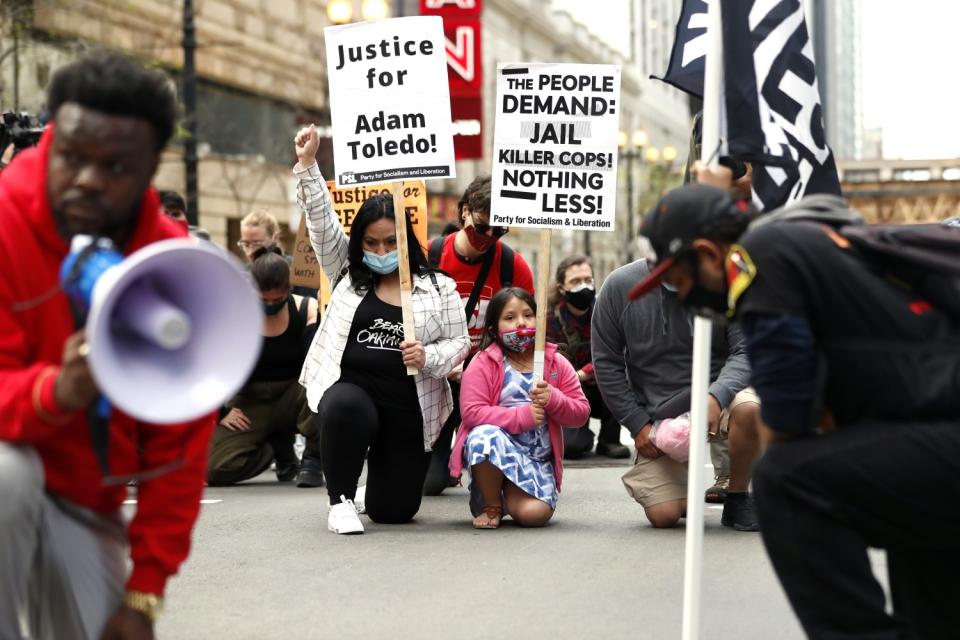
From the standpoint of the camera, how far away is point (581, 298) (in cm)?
1195

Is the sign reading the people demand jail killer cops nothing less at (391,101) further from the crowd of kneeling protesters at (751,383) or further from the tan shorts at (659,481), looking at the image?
the crowd of kneeling protesters at (751,383)

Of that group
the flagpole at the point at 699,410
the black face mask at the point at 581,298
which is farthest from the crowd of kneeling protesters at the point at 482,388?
the black face mask at the point at 581,298

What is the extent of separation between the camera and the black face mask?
11.9 meters

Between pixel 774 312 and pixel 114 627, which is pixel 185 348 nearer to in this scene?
pixel 114 627

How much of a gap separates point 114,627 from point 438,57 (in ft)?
18.6

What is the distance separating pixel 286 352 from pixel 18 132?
2.81m

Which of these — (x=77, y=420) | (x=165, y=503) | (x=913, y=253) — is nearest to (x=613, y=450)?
(x=913, y=253)

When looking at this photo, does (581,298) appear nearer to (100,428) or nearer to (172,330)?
(100,428)

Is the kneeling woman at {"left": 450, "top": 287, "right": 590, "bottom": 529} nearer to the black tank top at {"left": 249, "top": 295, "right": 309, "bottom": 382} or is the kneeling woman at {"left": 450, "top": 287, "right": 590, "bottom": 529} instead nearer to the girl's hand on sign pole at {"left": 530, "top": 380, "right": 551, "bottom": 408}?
the girl's hand on sign pole at {"left": 530, "top": 380, "right": 551, "bottom": 408}

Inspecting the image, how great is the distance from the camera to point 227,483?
10.4 meters

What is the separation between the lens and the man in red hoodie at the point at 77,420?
122 inches

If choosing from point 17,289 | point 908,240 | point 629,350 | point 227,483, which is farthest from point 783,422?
point 227,483

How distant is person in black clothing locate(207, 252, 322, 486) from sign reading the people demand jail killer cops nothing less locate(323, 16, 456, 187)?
196cm

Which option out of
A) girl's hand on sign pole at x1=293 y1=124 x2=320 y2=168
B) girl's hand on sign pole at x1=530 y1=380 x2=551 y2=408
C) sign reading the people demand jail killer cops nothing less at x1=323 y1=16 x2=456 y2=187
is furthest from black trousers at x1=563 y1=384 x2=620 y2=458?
girl's hand on sign pole at x1=293 y1=124 x2=320 y2=168
